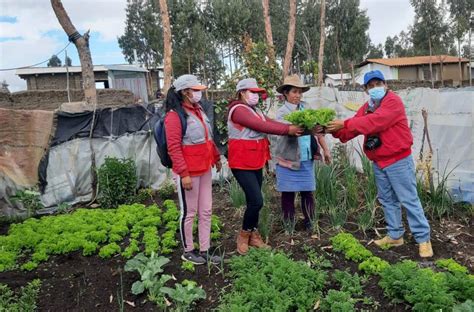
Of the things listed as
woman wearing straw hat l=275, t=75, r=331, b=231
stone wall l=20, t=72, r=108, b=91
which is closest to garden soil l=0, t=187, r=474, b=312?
woman wearing straw hat l=275, t=75, r=331, b=231

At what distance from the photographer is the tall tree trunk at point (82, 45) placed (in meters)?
7.50

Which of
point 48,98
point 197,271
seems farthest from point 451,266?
point 48,98

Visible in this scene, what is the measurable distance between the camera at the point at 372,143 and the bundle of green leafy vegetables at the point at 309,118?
425mm

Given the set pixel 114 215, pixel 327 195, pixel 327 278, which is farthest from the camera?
pixel 114 215

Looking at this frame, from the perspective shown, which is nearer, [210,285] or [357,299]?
[357,299]

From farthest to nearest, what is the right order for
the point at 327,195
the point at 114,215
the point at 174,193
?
the point at 174,193 < the point at 114,215 < the point at 327,195

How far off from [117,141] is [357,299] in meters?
5.26

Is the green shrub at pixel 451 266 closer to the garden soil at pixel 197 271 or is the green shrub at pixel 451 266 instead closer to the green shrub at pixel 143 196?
the garden soil at pixel 197 271

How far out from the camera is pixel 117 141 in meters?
7.16

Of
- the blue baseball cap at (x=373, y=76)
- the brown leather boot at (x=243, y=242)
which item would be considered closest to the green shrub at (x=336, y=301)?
the brown leather boot at (x=243, y=242)

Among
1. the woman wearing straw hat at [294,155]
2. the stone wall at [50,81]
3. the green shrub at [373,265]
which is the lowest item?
the green shrub at [373,265]

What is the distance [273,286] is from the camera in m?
2.96

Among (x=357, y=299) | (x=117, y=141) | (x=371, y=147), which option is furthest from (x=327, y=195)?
(x=117, y=141)

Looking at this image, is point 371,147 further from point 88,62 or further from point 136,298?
point 88,62
